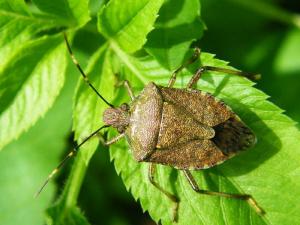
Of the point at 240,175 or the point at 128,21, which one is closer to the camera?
the point at 128,21

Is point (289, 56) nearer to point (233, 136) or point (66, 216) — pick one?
point (233, 136)

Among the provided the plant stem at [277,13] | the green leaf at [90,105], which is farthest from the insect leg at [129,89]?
the plant stem at [277,13]

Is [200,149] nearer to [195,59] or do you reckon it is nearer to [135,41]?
[195,59]

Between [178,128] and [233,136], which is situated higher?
[178,128]

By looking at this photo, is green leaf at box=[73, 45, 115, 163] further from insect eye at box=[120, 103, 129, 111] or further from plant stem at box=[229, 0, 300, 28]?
plant stem at box=[229, 0, 300, 28]

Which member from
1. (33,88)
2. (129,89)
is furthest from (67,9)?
(129,89)

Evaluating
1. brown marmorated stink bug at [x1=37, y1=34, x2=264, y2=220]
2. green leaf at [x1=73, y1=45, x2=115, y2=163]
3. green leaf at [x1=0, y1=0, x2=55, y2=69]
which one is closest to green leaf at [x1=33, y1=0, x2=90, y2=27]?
green leaf at [x1=0, y1=0, x2=55, y2=69]
